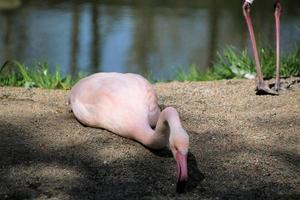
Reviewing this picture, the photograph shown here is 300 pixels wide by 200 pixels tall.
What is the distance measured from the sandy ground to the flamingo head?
74 millimetres

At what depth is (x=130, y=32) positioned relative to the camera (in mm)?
9914

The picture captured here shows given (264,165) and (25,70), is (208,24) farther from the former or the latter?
(264,165)

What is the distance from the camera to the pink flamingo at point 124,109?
9.86 ft

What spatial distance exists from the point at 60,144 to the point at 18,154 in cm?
26

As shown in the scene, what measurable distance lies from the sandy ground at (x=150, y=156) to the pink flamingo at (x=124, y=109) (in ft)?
0.28

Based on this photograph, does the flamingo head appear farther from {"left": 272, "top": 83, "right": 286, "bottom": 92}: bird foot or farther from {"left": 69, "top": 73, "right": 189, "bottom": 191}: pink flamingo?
{"left": 272, "top": 83, "right": 286, "bottom": 92}: bird foot

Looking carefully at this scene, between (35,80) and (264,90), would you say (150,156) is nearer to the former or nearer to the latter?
(264,90)

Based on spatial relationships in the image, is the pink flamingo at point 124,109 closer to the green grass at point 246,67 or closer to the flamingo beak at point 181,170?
the flamingo beak at point 181,170

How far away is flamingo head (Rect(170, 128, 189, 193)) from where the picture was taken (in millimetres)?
2561

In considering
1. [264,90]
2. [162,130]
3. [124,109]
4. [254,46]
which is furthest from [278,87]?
[162,130]

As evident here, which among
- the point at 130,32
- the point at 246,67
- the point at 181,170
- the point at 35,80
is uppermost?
the point at 181,170

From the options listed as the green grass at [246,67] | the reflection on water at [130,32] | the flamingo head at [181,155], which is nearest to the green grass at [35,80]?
the green grass at [246,67]

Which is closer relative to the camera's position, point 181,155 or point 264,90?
point 181,155

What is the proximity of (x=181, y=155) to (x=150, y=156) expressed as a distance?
549 mm
